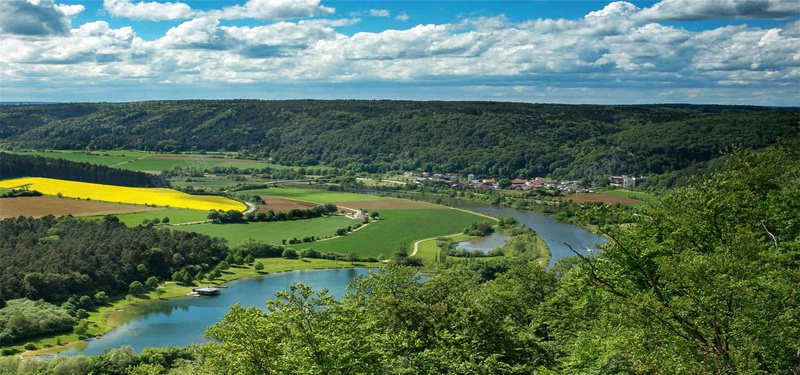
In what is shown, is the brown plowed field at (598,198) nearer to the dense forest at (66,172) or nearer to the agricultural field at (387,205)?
the agricultural field at (387,205)

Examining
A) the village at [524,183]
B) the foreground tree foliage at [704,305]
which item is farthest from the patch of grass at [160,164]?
the foreground tree foliage at [704,305]

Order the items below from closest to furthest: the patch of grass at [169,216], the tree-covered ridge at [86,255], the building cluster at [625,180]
Result: the tree-covered ridge at [86,255] → the patch of grass at [169,216] → the building cluster at [625,180]

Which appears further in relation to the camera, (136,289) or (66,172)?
(66,172)

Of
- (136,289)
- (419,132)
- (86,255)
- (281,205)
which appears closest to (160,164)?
(281,205)

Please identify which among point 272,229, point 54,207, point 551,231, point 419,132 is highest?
point 419,132

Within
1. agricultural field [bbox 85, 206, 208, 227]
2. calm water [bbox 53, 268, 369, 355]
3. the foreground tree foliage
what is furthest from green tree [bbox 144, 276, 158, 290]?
the foreground tree foliage

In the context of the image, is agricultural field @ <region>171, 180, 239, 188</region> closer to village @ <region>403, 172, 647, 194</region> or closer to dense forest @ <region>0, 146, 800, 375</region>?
village @ <region>403, 172, 647, 194</region>

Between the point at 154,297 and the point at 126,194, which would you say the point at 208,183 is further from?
the point at 154,297
